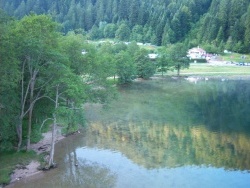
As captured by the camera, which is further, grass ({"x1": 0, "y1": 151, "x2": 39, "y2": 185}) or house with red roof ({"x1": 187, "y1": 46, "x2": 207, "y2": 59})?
house with red roof ({"x1": 187, "y1": 46, "x2": 207, "y2": 59})

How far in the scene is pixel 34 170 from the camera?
27.8 meters

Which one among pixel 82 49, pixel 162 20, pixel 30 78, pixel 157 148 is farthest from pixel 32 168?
pixel 162 20

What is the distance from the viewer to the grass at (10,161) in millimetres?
25816

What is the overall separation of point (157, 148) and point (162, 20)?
408 feet

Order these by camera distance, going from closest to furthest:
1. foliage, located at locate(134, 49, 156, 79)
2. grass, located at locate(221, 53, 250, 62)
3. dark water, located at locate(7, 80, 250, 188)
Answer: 1. dark water, located at locate(7, 80, 250, 188)
2. foliage, located at locate(134, 49, 156, 79)
3. grass, located at locate(221, 53, 250, 62)

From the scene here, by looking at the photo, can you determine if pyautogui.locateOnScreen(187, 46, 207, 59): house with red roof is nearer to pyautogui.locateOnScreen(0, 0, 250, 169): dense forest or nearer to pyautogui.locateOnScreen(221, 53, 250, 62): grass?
pyautogui.locateOnScreen(0, 0, 250, 169): dense forest

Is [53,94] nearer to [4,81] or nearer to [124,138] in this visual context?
[4,81]

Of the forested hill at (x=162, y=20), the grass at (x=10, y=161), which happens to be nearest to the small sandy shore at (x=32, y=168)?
the grass at (x=10, y=161)

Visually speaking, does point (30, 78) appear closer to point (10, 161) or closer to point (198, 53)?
point (10, 161)

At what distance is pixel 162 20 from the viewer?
500ft

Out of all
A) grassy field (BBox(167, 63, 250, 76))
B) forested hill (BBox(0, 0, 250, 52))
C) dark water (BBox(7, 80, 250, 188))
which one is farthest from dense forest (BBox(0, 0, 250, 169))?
grassy field (BBox(167, 63, 250, 76))

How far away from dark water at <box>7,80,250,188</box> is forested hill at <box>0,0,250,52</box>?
79714mm

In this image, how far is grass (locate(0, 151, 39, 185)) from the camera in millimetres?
25816

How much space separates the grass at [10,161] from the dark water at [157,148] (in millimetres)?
1291
